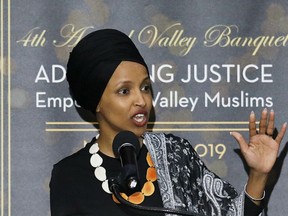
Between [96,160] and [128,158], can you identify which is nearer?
[128,158]

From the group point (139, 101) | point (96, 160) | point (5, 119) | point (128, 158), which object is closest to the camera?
point (128, 158)

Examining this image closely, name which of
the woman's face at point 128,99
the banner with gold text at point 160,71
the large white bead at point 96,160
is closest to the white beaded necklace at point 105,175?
the large white bead at point 96,160

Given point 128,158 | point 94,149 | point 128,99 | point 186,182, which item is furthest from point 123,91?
point 128,158

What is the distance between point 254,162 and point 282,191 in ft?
1.17

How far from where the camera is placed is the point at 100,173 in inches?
74.3

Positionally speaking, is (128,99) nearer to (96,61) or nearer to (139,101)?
(139,101)

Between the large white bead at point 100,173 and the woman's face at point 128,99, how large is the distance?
122mm

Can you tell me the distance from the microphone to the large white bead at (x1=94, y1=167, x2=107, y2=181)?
35 centimetres

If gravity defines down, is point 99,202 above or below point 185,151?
below

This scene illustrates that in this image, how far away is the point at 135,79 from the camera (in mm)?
1836

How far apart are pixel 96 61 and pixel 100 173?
308mm

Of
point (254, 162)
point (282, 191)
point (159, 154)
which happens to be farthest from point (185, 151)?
point (282, 191)

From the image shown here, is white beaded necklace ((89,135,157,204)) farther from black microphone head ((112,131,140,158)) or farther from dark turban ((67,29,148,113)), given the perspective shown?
black microphone head ((112,131,140,158))

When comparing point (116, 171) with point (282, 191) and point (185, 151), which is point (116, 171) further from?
point (282, 191)
